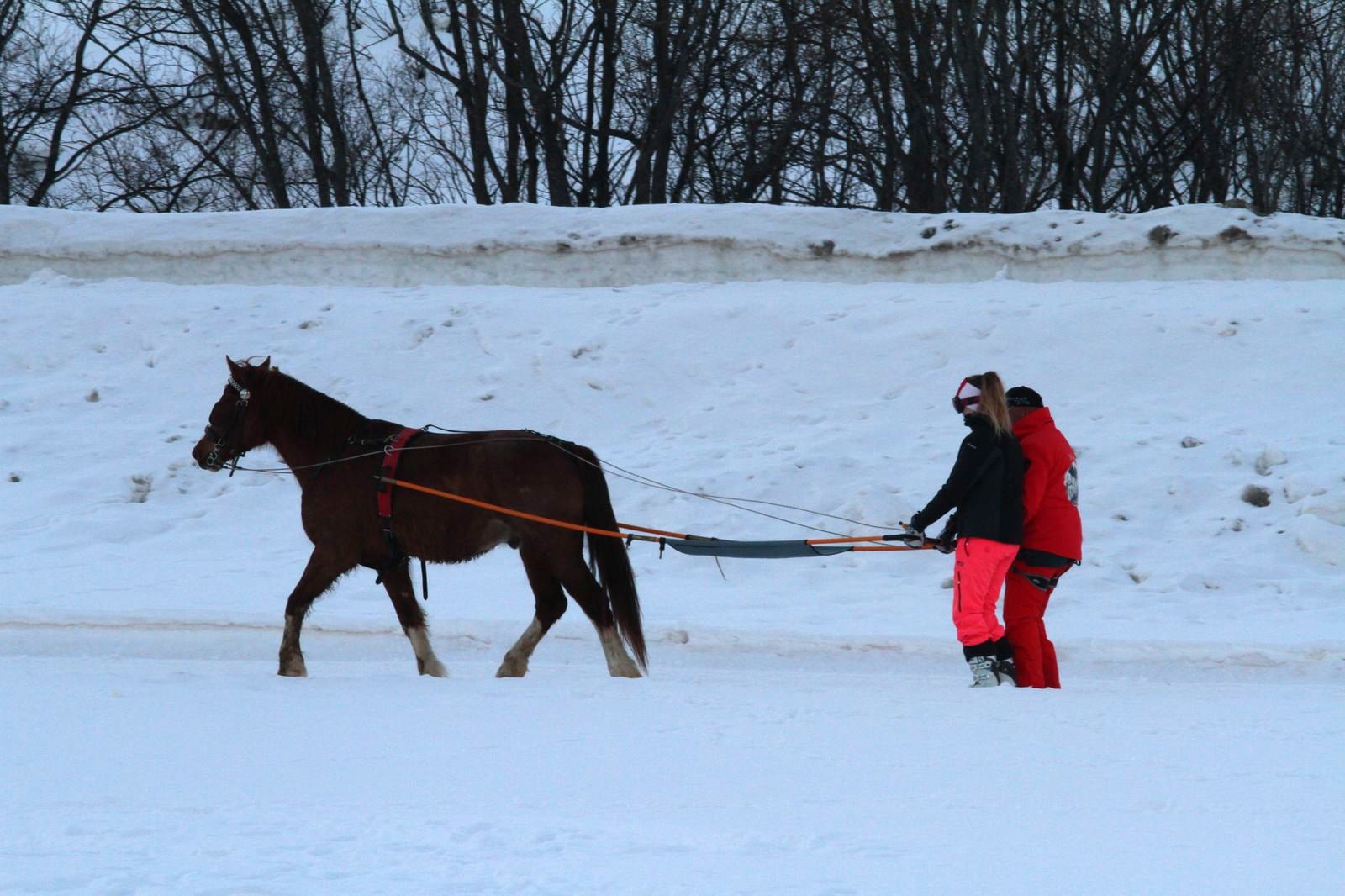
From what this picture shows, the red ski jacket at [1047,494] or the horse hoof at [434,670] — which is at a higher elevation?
the red ski jacket at [1047,494]

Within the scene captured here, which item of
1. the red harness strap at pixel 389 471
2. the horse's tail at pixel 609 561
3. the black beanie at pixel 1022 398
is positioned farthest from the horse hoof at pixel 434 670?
the black beanie at pixel 1022 398

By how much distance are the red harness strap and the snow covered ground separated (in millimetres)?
785

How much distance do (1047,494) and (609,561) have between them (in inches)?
80.8

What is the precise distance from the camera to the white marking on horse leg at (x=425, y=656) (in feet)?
20.4

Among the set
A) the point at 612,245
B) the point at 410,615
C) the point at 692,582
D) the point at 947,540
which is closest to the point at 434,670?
the point at 410,615

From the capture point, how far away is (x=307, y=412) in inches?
256

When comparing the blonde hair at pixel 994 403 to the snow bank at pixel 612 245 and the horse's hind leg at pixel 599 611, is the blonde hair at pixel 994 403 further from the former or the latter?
the snow bank at pixel 612 245

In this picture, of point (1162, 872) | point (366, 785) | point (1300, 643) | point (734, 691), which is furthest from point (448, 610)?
point (1162, 872)

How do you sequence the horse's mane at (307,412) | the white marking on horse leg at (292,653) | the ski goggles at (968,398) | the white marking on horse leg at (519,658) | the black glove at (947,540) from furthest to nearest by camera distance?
1. the horse's mane at (307,412)
2. the white marking on horse leg at (519,658)
3. the white marking on horse leg at (292,653)
4. the black glove at (947,540)
5. the ski goggles at (968,398)

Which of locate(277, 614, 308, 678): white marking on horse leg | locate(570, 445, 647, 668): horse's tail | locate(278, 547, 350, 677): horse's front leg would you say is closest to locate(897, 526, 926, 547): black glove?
locate(570, 445, 647, 668): horse's tail

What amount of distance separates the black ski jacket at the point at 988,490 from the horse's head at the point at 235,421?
3.36 meters

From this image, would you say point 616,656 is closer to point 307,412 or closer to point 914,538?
point 914,538

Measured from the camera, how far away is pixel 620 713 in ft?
15.9

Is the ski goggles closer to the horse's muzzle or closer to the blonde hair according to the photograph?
the blonde hair
